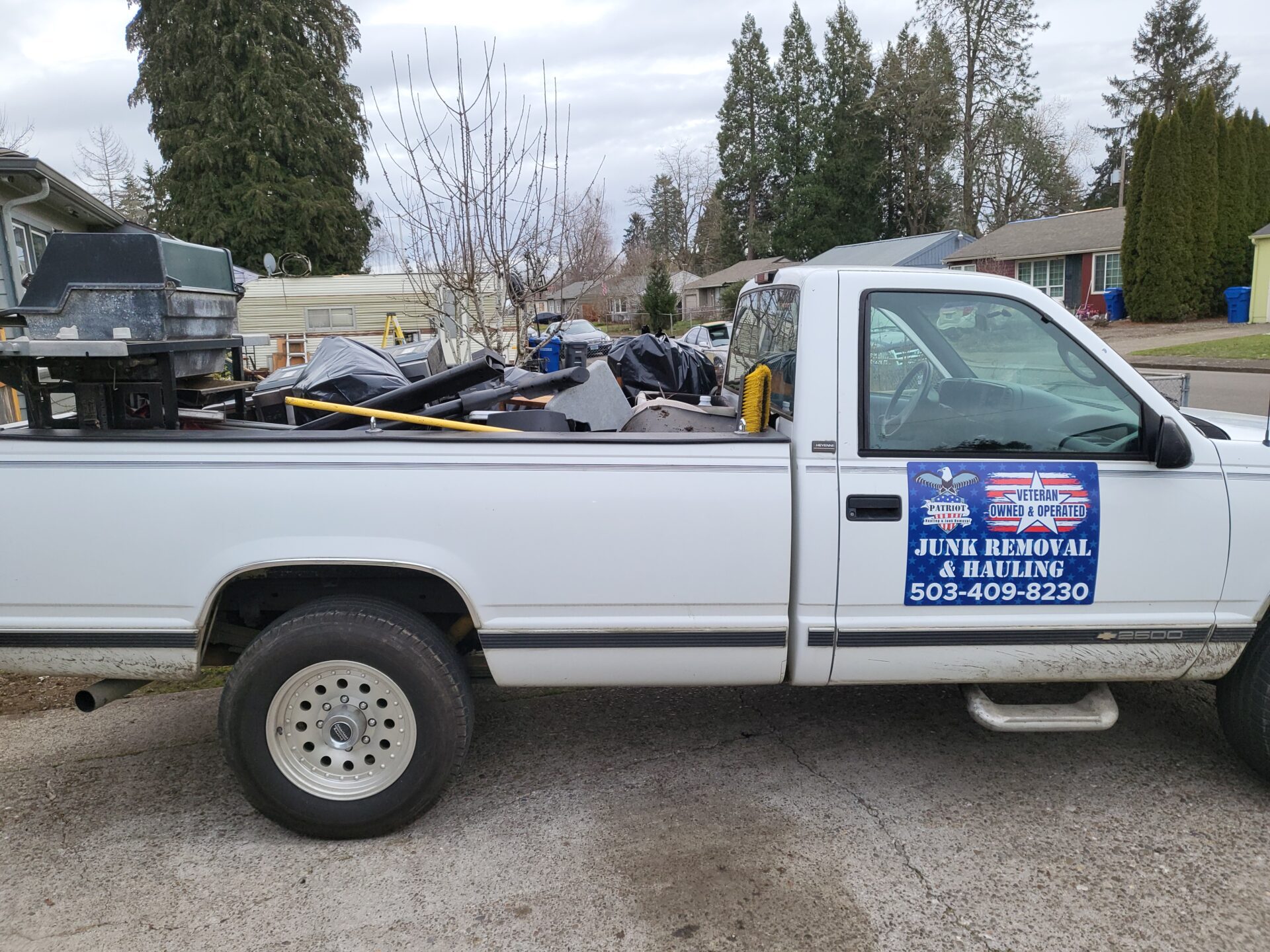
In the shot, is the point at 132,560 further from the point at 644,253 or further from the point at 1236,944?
the point at 644,253

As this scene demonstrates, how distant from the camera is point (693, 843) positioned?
10.7ft

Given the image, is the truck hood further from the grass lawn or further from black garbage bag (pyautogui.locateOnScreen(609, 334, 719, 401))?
the grass lawn

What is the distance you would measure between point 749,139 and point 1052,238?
25059mm

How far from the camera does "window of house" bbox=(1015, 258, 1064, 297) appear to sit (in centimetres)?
3588

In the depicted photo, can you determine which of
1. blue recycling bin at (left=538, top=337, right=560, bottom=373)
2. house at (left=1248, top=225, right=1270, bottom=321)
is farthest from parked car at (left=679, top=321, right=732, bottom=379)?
house at (left=1248, top=225, right=1270, bottom=321)

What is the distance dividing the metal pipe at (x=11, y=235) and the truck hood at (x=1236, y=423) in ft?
42.8

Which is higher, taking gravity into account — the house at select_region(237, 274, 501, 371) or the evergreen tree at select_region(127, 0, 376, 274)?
the evergreen tree at select_region(127, 0, 376, 274)

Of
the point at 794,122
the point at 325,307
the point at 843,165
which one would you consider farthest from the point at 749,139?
the point at 325,307

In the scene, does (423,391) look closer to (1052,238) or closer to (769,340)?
(769,340)

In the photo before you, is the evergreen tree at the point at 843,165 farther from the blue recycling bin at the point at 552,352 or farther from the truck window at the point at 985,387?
the truck window at the point at 985,387

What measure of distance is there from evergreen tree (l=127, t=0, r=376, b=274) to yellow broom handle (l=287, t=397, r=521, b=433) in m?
35.6

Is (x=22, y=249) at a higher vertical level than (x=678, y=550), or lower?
higher

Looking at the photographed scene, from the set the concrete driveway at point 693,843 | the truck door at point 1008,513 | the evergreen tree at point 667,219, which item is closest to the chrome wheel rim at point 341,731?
the concrete driveway at point 693,843

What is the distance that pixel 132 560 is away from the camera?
3.14 m
